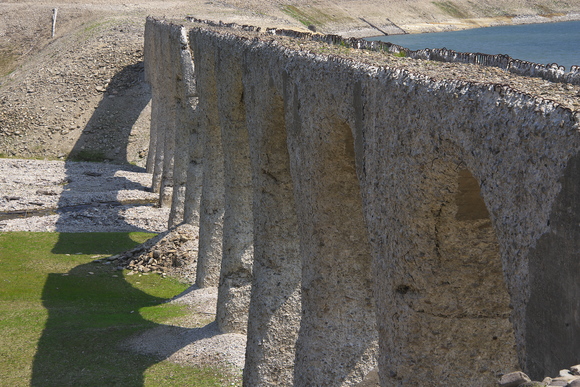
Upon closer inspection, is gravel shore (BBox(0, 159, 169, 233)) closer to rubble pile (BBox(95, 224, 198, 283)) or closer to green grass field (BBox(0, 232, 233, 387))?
green grass field (BBox(0, 232, 233, 387))

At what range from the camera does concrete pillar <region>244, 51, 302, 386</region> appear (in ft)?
40.0

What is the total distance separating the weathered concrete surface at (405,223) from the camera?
4.89m

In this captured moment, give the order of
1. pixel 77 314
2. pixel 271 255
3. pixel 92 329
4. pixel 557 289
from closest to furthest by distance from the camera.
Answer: pixel 557 289, pixel 271 255, pixel 92 329, pixel 77 314

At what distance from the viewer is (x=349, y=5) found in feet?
245

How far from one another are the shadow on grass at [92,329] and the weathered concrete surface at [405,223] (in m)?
3.21

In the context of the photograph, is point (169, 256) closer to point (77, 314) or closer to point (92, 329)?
point (77, 314)

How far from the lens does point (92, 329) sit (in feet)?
53.5

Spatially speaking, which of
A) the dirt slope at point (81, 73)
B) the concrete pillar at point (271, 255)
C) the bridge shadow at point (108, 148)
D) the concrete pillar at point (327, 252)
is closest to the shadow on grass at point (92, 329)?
Answer: the concrete pillar at point (271, 255)

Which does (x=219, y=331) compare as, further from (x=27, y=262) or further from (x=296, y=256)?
Result: (x=27, y=262)

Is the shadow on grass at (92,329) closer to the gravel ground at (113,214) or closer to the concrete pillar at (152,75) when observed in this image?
the gravel ground at (113,214)

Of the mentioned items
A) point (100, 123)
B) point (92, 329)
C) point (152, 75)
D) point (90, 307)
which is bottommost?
point (90, 307)

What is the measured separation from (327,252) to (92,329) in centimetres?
787

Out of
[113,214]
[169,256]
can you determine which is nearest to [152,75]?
[113,214]

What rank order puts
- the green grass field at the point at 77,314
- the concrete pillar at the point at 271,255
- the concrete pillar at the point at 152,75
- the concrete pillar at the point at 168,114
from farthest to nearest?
the concrete pillar at the point at 152,75
the concrete pillar at the point at 168,114
the green grass field at the point at 77,314
the concrete pillar at the point at 271,255
